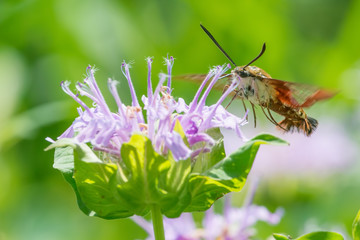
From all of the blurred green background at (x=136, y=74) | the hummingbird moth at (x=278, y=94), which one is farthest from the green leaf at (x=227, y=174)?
the blurred green background at (x=136, y=74)

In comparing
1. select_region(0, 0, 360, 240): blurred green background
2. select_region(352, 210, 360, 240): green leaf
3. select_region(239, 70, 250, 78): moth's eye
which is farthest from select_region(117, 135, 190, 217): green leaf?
select_region(0, 0, 360, 240): blurred green background

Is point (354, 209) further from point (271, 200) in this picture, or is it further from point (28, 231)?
point (28, 231)

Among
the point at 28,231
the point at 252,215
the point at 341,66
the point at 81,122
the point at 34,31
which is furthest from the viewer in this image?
the point at 341,66

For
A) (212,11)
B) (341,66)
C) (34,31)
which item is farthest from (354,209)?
(34,31)

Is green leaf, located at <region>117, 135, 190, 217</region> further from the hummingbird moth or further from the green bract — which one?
the hummingbird moth

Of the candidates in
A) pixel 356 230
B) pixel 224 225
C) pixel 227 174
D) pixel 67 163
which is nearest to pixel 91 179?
pixel 67 163

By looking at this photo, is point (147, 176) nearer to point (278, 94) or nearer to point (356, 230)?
point (356, 230)
